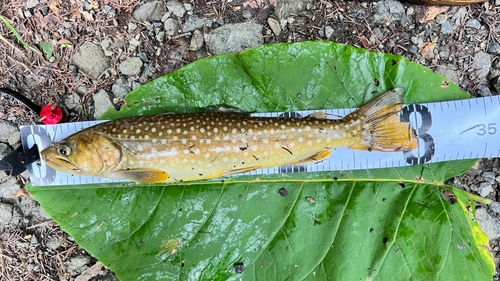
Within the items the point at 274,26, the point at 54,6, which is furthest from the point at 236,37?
the point at 54,6

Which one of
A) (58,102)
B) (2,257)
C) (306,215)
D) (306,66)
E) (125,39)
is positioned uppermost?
(125,39)

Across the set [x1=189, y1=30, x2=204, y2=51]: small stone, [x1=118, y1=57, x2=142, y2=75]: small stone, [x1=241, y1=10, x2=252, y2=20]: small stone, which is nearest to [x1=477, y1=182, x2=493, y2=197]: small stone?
[x1=241, y1=10, x2=252, y2=20]: small stone

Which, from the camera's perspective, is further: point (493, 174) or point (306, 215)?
point (493, 174)

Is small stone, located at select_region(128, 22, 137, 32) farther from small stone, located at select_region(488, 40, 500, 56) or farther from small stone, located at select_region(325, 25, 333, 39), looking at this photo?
small stone, located at select_region(488, 40, 500, 56)

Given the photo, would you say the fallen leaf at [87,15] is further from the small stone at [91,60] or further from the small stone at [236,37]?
the small stone at [236,37]

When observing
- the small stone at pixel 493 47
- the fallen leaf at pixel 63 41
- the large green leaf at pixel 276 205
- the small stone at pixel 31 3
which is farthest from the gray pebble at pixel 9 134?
the small stone at pixel 493 47

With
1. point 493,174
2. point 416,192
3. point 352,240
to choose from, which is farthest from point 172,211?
point 493,174

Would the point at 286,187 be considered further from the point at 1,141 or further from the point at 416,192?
the point at 1,141

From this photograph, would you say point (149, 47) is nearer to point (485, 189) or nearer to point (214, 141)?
point (214, 141)
